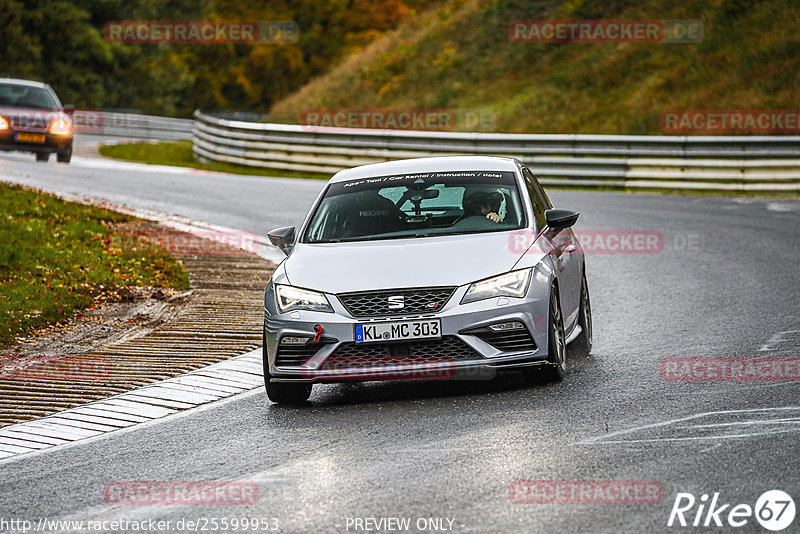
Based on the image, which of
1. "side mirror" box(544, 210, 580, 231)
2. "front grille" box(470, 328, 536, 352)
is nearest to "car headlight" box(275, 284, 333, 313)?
"front grille" box(470, 328, 536, 352)

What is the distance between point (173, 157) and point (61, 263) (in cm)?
2343

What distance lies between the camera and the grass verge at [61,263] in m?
12.4

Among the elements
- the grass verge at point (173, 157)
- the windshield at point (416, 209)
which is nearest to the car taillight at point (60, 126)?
the grass verge at point (173, 157)

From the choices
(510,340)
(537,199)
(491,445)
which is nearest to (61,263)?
(537,199)

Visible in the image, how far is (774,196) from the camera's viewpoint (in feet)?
78.1

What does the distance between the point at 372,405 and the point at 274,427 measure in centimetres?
78

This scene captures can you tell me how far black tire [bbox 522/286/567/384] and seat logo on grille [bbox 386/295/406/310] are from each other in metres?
1.00

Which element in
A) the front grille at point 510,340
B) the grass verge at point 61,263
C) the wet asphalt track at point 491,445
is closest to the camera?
the wet asphalt track at point 491,445

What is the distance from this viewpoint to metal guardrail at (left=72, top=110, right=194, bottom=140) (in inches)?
2016

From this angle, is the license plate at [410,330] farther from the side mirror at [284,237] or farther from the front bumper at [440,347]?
the side mirror at [284,237]

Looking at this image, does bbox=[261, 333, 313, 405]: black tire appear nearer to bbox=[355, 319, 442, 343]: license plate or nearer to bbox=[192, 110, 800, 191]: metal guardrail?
bbox=[355, 319, 442, 343]: license plate

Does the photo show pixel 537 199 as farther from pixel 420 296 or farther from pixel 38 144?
pixel 38 144

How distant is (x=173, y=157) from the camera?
123ft

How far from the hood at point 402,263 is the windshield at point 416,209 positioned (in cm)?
24
